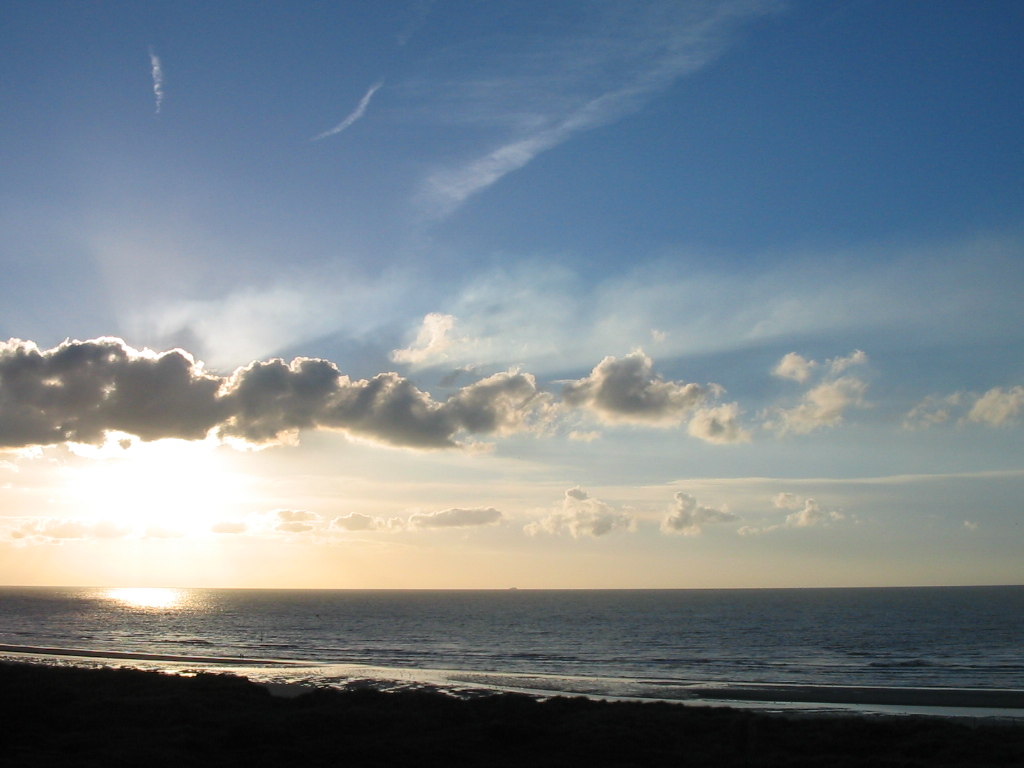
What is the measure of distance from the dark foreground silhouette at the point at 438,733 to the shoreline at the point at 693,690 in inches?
300

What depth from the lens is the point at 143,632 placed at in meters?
105

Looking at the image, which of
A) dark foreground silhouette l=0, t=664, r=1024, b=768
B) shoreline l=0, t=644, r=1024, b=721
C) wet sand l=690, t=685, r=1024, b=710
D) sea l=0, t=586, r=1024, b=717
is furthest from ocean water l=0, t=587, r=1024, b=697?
dark foreground silhouette l=0, t=664, r=1024, b=768

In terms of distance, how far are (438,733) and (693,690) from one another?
2405 centimetres

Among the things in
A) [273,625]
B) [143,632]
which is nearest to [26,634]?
[143,632]

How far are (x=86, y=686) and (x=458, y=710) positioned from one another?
20.5 metres

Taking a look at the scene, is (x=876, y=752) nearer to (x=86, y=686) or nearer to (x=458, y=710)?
(x=458, y=710)

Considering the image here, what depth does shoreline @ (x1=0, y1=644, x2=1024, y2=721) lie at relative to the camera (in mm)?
43656

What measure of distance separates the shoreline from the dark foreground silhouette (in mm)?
7623

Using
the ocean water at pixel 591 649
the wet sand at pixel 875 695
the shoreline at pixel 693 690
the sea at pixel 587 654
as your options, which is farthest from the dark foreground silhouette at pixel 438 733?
the ocean water at pixel 591 649

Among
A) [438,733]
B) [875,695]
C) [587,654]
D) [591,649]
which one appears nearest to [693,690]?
[875,695]

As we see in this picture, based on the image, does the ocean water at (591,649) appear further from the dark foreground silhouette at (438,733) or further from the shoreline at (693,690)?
the dark foreground silhouette at (438,733)

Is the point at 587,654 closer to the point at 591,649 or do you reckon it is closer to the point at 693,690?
the point at 591,649

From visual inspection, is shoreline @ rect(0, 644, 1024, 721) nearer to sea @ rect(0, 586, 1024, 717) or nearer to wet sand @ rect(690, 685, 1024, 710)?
wet sand @ rect(690, 685, 1024, 710)

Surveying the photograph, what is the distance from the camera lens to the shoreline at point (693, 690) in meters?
43.7
